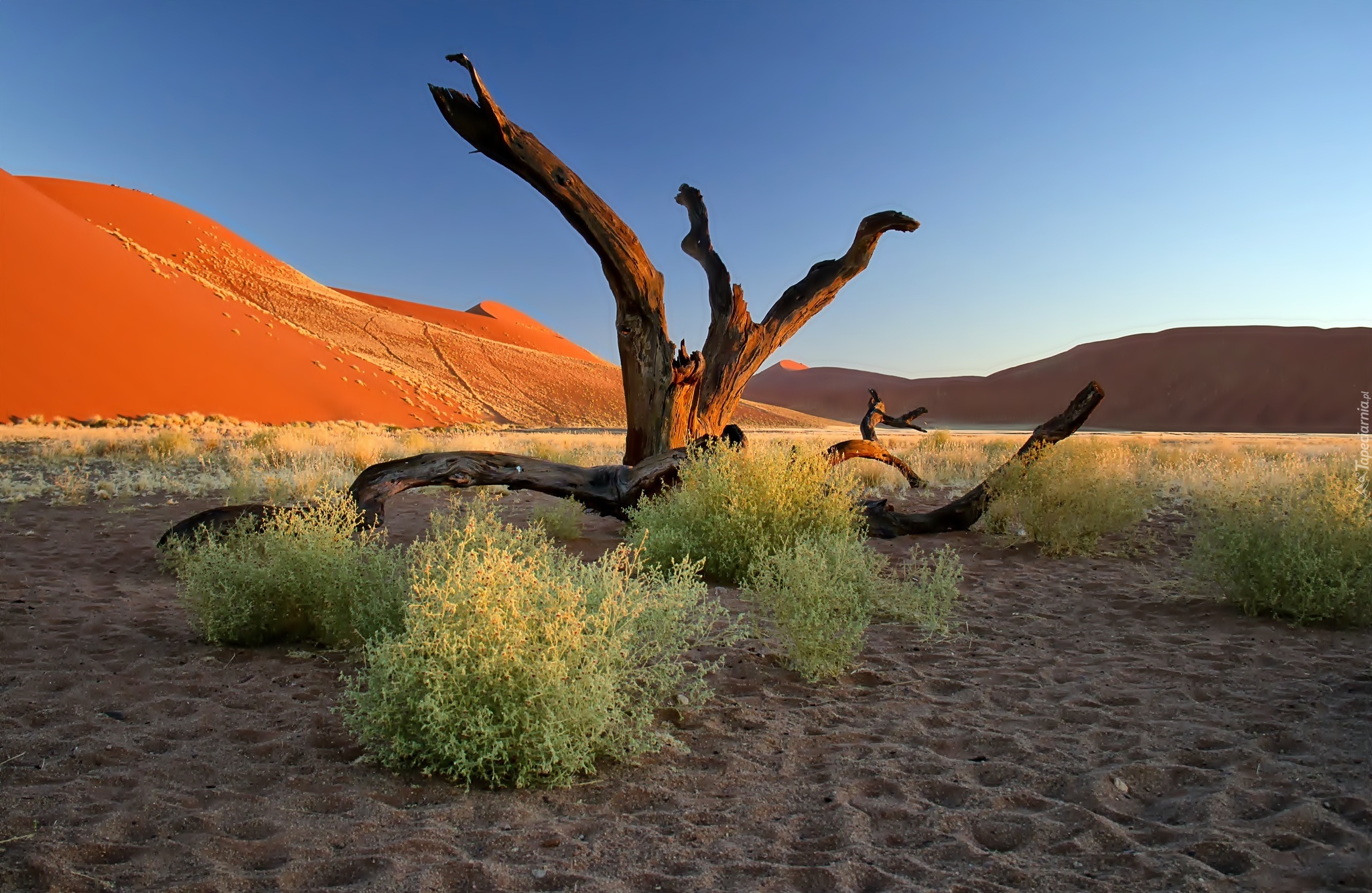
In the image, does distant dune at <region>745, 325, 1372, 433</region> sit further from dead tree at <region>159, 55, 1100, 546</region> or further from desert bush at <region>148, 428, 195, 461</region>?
desert bush at <region>148, 428, 195, 461</region>

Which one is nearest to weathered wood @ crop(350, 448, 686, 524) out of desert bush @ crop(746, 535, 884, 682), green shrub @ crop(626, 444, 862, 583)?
green shrub @ crop(626, 444, 862, 583)

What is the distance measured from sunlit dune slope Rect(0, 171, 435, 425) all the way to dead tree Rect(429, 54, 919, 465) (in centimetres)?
2653

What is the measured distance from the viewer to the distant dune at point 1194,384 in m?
72.4

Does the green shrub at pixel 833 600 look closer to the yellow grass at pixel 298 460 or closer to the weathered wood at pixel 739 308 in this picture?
the yellow grass at pixel 298 460

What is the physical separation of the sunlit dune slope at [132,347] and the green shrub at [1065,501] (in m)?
30.5

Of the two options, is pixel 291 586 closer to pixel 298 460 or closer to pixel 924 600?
pixel 924 600

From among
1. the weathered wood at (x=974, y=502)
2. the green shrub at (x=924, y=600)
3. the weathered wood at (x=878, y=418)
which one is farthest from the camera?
the weathered wood at (x=878, y=418)

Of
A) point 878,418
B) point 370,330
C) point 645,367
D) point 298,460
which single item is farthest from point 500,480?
point 370,330

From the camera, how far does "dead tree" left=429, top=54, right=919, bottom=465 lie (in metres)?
8.25

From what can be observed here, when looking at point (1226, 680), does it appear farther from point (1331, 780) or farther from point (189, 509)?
point (189, 509)

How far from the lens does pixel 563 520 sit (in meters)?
8.65

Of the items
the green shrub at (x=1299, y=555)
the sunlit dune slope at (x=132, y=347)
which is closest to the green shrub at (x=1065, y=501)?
the green shrub at (x=1299, y=555)

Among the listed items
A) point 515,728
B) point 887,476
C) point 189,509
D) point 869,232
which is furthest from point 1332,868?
point 887,476

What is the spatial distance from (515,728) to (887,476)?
40.9 feet
